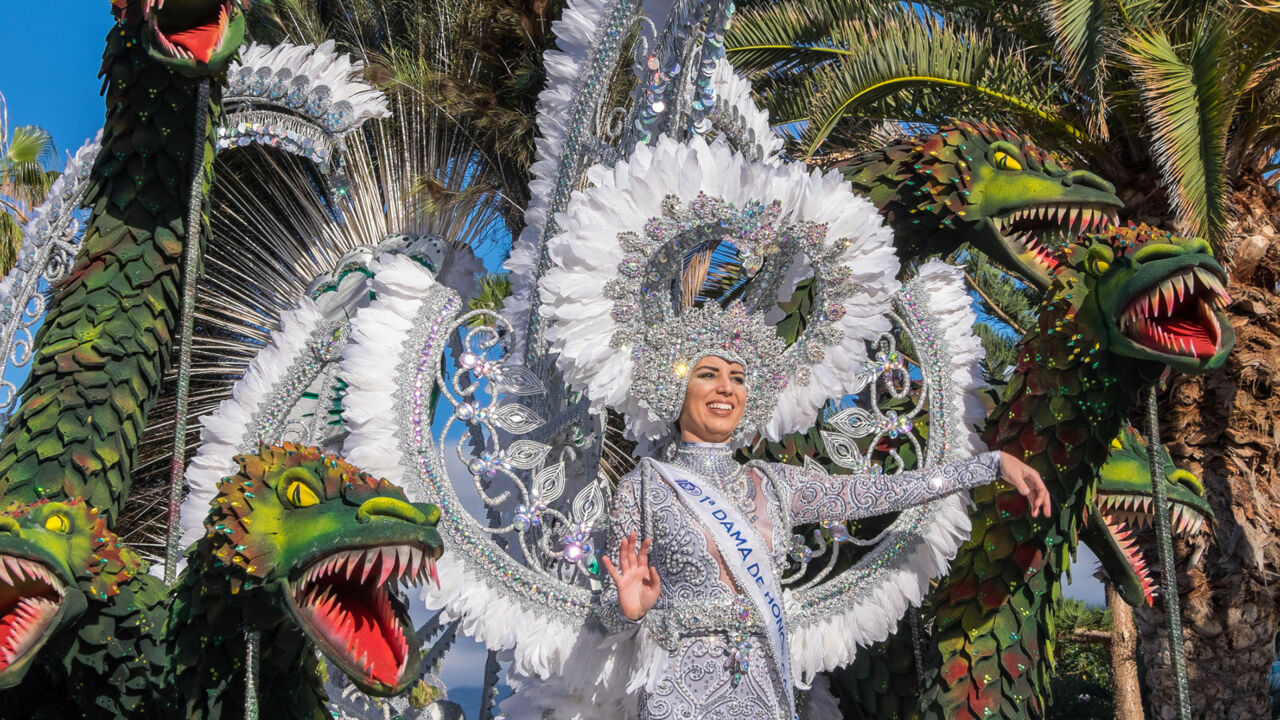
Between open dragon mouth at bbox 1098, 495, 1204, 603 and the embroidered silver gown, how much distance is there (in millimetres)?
908

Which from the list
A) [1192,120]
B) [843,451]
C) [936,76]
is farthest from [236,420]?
[1192,120]

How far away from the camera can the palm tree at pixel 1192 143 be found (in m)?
7.08

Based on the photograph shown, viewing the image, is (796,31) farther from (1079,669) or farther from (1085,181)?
(1079,669)

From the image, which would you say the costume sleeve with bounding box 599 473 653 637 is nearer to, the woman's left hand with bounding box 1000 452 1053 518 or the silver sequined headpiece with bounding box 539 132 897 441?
the silver sequined headpiece with bounding box 539 132 897 441

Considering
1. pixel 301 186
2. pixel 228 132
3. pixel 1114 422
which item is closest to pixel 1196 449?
pixel 1114 422

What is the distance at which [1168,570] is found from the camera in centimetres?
386

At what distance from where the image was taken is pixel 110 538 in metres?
3.58

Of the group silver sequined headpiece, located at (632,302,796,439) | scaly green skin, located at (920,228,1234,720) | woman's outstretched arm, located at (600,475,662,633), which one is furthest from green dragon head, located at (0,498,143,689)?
scaly green skin, located at (920,228,1234,720)

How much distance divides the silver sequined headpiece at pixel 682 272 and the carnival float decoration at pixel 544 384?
11mm

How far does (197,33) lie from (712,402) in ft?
6.56

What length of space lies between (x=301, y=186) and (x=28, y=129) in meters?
3.62

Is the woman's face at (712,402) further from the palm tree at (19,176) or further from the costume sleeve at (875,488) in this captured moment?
the palm tree at (19,176)

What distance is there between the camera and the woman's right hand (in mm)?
3701

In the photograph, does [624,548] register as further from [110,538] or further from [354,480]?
[110,538]
